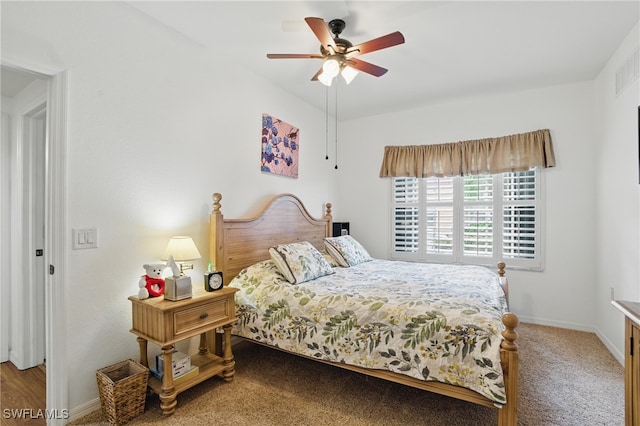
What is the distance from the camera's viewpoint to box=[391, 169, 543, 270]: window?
3.70 meters

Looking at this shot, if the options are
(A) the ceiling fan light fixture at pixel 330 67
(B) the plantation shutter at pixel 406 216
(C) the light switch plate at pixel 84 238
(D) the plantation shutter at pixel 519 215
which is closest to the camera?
(C) the light switch plate at pixel 84 238

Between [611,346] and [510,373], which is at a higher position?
[510,373]

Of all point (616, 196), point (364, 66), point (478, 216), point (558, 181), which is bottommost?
point (478, 216)

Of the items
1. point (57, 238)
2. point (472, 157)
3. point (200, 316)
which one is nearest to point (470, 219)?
point (472, 157)

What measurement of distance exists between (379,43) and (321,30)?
1.35ft

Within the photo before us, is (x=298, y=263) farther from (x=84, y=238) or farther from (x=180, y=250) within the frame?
(x=84, y=238)

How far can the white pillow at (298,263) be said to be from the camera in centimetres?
267

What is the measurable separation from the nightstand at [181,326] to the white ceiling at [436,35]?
2036 millimetres

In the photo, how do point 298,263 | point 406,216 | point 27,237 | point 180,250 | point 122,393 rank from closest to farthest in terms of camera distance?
point 122,393, point 180,250, point 27,237, point 298,263, point 406,216

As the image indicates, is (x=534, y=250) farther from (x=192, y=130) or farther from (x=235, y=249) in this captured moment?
(x=192, y=130)

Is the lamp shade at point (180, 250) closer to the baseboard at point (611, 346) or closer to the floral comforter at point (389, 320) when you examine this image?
the floral comforter at point (389, 320)

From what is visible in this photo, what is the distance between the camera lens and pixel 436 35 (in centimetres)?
253

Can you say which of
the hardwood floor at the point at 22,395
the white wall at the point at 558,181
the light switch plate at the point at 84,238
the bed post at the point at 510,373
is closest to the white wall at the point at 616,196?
the white wall at the point at 558,181

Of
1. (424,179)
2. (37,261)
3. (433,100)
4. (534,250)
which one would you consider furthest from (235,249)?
(534,250)
